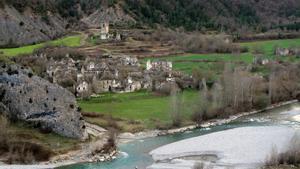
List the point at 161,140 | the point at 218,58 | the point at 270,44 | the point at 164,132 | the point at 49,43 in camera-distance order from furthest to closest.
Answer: the point at 270,44
the point at 49,43
the point at 218,58
the point at 164,132
the point at 161,140

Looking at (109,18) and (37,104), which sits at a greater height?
(109,18)

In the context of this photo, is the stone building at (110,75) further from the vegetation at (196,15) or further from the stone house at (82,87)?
the vegetation at (196,15)

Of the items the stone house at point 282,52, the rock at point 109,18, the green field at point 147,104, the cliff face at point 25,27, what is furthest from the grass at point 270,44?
the cliff face at point 25,27

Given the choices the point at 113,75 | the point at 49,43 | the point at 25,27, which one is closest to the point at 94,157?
the point at 113,75

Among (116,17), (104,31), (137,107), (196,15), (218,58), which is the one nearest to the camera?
(137,107)

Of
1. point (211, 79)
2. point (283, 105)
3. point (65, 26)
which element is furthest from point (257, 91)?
point (65, 26)

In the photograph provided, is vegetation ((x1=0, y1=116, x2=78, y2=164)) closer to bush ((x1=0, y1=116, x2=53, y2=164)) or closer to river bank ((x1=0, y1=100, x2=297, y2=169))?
bush ((x1=0, y1=116, x2=53, y2=164))

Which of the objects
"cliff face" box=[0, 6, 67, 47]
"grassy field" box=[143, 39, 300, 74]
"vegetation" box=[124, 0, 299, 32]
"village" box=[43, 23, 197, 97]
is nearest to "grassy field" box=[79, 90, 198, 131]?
"village" box=[43, 23, 197, 97]

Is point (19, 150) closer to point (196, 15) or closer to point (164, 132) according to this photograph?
point (164, 132)

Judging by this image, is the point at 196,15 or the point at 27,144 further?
the point at 196,15
